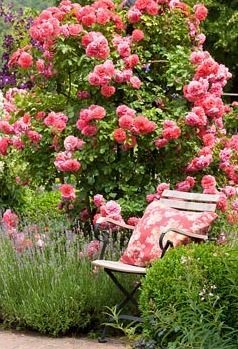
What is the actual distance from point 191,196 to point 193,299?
6.59 feet

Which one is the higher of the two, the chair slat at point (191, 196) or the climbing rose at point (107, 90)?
the climbing rose at point (107, 90)

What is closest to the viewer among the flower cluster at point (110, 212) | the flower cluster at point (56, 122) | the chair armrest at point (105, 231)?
the chair armrest at point (105, 231)

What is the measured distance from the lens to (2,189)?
8.86m

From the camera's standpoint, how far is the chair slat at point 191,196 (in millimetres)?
6037

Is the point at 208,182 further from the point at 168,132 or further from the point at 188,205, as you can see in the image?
the point at 168,132

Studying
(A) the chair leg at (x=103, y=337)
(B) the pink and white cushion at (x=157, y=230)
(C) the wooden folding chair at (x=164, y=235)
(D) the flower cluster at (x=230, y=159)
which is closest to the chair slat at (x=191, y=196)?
(C) the wooden folding chair at (x=164, y=235)

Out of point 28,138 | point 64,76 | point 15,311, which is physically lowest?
point 15,311

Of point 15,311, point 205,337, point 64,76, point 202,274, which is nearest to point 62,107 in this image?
point 64,76

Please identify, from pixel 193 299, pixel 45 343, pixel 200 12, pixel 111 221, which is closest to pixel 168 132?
pixel 111 221

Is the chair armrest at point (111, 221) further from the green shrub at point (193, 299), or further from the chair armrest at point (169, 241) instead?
the green shrub at point (193, 299)

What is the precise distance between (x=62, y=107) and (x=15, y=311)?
2013 millimetres

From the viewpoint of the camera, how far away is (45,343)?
18.4 ft

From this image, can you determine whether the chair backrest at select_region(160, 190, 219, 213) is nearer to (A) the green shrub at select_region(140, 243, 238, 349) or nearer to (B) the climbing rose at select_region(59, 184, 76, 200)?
(B) the climbing rose at select_region(59, 184, 76, 200)

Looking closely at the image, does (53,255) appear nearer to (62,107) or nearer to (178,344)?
(62,107)
